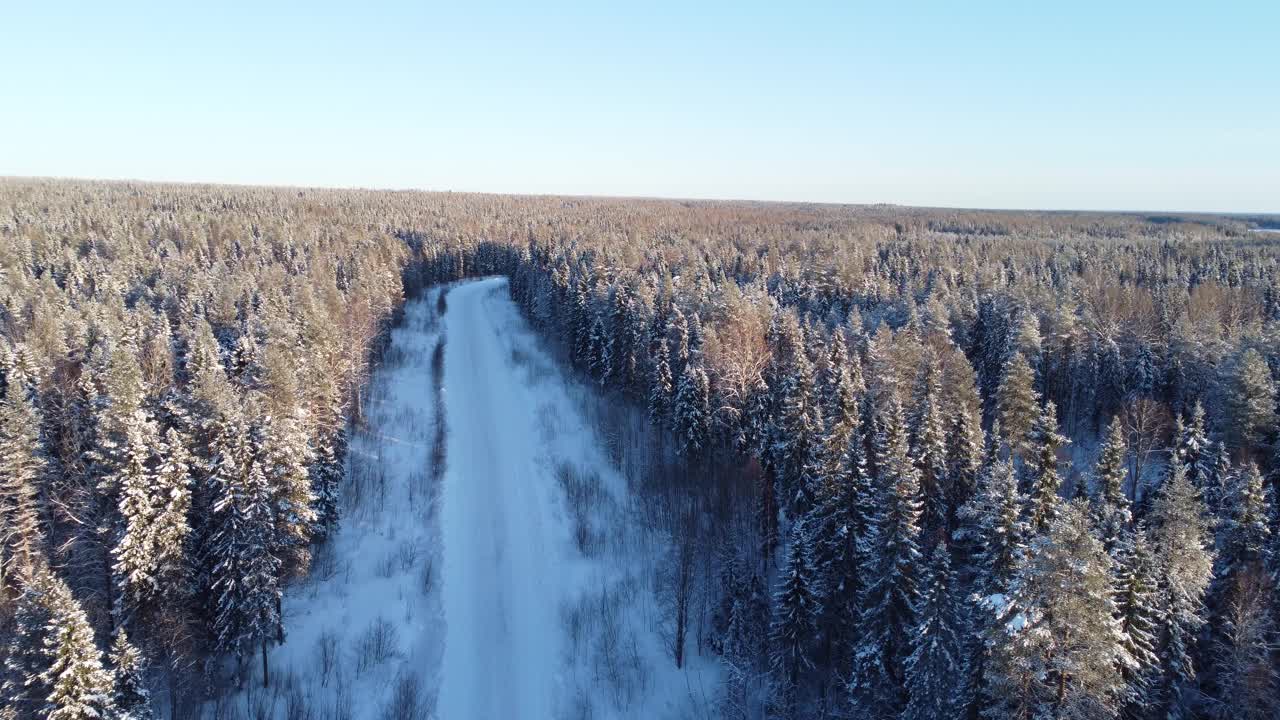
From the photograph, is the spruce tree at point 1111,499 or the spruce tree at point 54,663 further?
the spruce tree at point 1111,499

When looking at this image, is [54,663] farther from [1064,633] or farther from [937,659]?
[1064,633]

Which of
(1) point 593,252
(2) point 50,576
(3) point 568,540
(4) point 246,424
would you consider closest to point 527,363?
(1) point 593,252

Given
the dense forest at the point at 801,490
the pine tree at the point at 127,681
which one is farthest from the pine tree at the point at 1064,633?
the pine tree at the point at 127,681

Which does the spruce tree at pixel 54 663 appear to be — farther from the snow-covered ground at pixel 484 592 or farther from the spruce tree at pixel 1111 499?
the spruce tree at pixel 1111 499

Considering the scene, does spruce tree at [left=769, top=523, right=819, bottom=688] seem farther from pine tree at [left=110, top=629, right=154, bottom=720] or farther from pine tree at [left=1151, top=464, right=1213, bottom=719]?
pine tree at [left=110, top=629, right=154, bottom=720]

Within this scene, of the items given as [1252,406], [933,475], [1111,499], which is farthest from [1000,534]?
[1252,406]

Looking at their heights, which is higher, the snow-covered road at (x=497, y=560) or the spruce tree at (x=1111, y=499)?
the spruce tree at (x=1111, y=499)
